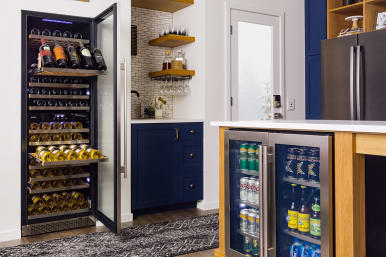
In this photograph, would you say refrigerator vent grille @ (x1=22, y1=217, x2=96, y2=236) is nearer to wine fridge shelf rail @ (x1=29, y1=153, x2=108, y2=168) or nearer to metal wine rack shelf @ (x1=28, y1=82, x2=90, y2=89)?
wine fridge shelf rail @ (x1=29, y1=153, x2=108, y2=168)

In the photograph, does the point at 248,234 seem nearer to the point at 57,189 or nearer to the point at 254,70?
the point at 57,189

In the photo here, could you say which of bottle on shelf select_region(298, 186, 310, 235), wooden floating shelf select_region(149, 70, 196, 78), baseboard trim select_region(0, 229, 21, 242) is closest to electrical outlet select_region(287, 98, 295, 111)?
wooden floating shelf select_region(149, 70, 196, 78)

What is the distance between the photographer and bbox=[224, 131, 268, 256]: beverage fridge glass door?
97.8 inches

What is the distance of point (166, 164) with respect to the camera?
4.36 meters

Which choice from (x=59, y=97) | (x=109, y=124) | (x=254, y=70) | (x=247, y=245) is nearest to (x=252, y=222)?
(x=247, y=245)

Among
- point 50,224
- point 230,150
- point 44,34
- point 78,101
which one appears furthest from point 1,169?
point 230,150

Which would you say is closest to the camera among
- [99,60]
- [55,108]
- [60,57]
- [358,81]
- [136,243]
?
[136,243]

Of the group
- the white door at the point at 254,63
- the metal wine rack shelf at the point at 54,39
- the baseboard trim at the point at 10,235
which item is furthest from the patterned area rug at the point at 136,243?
the metal wine rack shelf at the point at 54,39

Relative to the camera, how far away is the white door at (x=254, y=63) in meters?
4.79

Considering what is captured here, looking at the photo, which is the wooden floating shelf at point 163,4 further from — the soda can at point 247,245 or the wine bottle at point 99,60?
the soda can at point 247,245

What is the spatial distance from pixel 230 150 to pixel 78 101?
1983 millimetres

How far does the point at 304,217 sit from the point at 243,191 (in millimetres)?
511

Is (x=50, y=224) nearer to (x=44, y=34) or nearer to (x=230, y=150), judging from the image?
(x=44, y=34)

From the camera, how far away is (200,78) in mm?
4633
